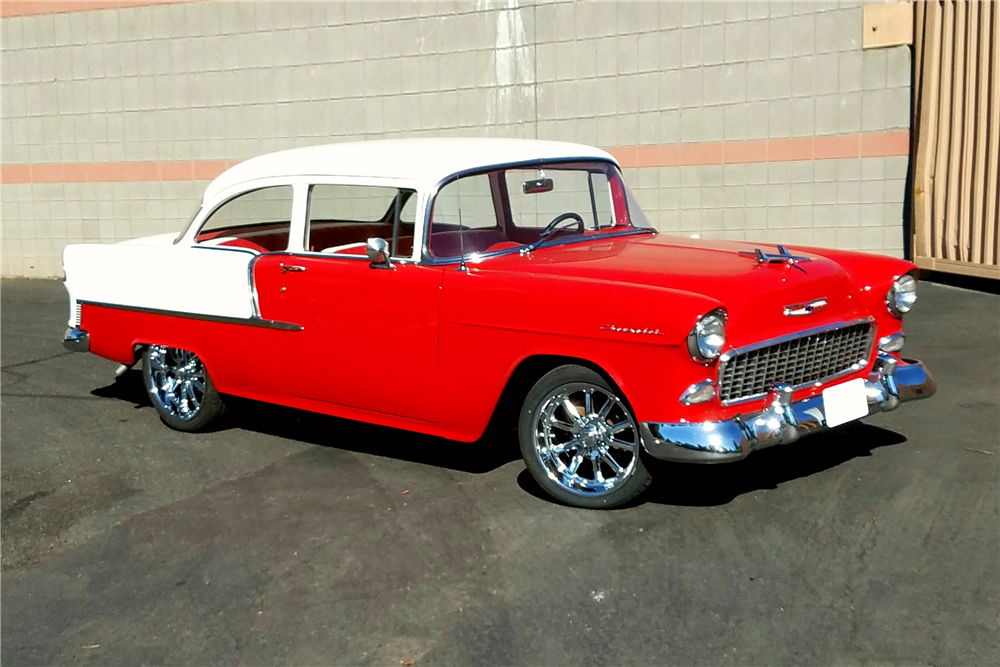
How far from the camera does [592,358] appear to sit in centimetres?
499

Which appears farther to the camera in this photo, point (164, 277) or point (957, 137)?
point (957, 137)

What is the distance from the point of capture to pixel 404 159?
5.98 meters

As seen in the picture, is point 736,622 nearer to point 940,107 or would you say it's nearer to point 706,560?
point 706,560

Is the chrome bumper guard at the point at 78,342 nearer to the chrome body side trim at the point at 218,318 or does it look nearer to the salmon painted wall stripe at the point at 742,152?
the chrome body side trim at the point at 218,318

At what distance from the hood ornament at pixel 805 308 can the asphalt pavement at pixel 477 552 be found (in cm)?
83

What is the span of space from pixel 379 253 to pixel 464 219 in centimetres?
46

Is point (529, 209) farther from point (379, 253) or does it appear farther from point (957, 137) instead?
point (957, 137)

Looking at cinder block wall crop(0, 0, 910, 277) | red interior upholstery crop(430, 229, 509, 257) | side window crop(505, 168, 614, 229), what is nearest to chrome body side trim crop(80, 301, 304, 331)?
red interior upholstery crop(430, 229, 509, 257)

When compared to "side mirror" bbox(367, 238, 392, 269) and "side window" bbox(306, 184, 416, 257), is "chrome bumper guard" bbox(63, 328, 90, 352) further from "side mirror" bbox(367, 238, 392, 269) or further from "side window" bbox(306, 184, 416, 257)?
"side mirror" bbox(367, 238, 392, 269)

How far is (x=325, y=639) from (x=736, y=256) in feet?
9.10

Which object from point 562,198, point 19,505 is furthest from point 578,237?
point 19,505

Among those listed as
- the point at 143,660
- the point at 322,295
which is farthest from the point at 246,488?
the point at 143,660

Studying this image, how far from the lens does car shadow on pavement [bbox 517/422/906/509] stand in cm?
532

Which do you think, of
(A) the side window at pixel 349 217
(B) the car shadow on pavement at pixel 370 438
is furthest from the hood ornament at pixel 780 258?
(A) the side window at pixel 349 217
